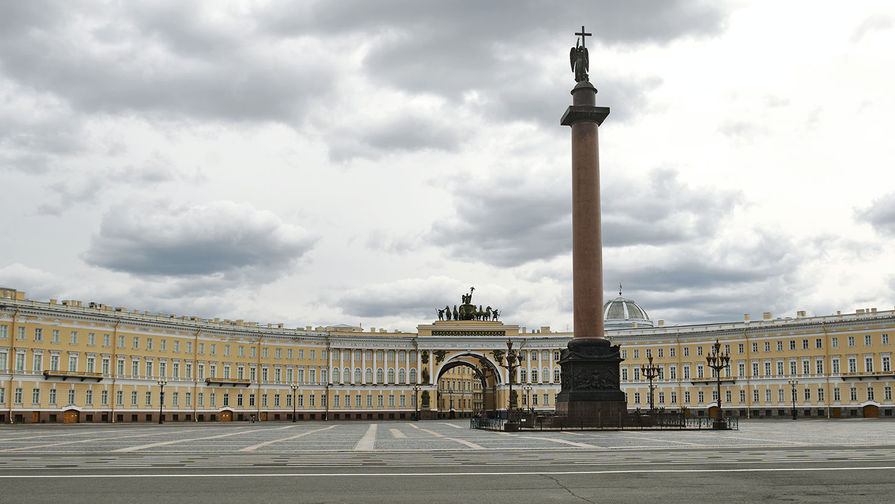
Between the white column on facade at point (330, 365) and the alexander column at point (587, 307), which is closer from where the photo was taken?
the alexander column at point (587, 307)

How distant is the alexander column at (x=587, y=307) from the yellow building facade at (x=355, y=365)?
25.8 m

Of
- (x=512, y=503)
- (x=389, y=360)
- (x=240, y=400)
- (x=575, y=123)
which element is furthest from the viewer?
(x=389, y=360)

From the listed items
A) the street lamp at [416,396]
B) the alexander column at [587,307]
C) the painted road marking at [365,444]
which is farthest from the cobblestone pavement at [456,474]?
the street lamp at [416,396]

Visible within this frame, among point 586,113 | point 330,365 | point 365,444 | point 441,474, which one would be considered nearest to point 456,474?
point 441,474

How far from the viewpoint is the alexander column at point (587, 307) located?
54719mm

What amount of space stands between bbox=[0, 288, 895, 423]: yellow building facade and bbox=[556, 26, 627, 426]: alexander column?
1016 inches

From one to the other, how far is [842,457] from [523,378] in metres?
110

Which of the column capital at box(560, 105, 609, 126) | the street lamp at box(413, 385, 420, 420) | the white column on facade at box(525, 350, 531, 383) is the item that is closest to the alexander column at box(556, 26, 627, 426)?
the column capital at box(560, 105, 609, 126)

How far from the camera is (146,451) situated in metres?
32.9

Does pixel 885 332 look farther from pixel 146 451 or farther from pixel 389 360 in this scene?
pixel 146 451

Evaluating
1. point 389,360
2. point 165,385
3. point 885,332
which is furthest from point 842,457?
point 389,360

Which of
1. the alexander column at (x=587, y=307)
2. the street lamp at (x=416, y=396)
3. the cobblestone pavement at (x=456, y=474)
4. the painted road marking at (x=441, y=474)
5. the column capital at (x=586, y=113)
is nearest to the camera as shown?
A: the cobblestone pavement at (x=456, y=474)

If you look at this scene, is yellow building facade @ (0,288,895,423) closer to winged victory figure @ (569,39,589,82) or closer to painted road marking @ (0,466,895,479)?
winged victory figure @ (569,39,589,82)

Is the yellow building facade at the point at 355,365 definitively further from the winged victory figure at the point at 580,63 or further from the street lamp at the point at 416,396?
the winged victory figure at the point at 580,63
